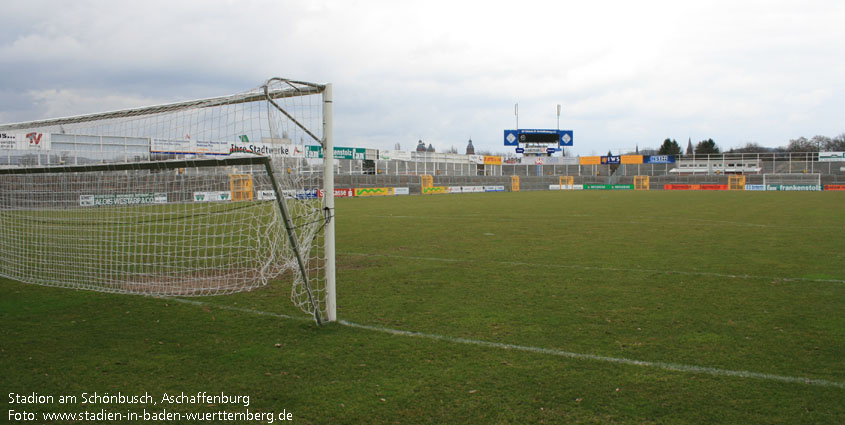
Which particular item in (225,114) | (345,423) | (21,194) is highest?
(225,114)

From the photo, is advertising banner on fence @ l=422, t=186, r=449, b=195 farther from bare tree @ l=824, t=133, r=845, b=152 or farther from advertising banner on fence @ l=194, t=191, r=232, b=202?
bare tree @ l=824, t=133, r=845, b=152

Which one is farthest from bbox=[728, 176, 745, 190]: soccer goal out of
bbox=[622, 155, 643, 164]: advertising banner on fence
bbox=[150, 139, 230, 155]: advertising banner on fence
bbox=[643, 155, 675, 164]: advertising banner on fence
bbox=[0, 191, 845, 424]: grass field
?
bbox=[150, 139, 230, 155]: advertising banner on fence

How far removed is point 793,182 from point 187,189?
54.7 meters

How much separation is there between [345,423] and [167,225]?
9005 millimetres

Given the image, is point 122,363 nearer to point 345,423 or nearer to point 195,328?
point 195,328

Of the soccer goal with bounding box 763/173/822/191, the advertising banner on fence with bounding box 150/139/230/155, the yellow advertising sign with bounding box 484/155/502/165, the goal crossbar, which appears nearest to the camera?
the goal crossbar

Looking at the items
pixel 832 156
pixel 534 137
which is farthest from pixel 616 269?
pixel 832 156

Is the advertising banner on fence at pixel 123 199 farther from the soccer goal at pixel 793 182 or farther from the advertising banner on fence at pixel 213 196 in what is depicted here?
the soccer goal at pixel 793 182

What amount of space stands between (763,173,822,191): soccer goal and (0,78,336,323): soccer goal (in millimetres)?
50148

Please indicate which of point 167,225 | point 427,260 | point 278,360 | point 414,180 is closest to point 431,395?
point 278,360

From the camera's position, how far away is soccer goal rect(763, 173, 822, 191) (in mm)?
46069

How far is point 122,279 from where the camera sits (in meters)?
7.48

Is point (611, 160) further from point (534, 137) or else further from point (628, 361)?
point (628, 361)

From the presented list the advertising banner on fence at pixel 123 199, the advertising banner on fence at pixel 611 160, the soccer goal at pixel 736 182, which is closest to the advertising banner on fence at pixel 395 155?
the advertising banner on fence at pixel 611 160
